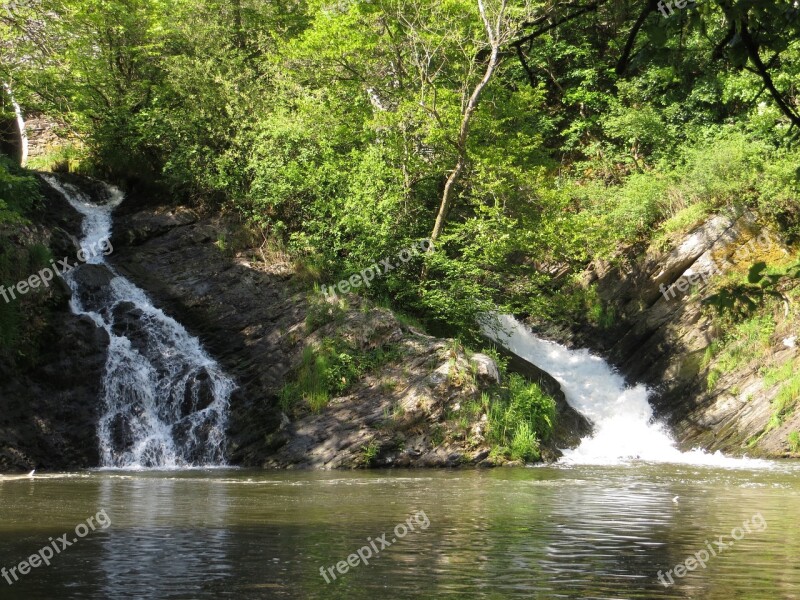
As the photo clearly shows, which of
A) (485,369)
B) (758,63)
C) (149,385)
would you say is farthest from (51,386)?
(758,63)

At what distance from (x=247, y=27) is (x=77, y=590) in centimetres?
2678

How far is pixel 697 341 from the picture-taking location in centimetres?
2503

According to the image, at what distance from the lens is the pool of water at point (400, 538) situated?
22.5ft

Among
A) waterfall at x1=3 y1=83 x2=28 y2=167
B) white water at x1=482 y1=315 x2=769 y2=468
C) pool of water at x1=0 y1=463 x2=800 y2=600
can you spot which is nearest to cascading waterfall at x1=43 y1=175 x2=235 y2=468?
pool of water at x1=0 y1=463 x2=800 y2=600

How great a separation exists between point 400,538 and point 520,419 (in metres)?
11.1

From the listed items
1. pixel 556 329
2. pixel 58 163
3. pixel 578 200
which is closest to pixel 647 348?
pixel 556 329

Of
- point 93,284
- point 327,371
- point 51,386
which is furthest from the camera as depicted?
point 93,284

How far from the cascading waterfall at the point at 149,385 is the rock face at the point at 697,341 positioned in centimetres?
1194

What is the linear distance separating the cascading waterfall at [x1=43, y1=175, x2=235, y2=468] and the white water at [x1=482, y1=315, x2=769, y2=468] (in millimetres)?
7915

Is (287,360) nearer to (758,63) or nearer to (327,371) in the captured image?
(327,371)

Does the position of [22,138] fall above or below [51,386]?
above

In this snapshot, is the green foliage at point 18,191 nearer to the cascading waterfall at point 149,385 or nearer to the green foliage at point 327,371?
the cascading waterfall at point 149,385

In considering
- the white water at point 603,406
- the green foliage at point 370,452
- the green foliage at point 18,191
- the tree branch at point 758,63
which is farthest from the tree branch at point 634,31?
the green foliage at point 18,191

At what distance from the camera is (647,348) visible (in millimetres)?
26172
